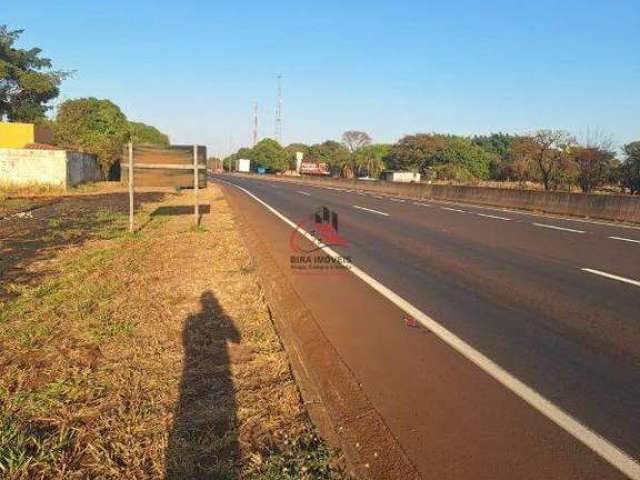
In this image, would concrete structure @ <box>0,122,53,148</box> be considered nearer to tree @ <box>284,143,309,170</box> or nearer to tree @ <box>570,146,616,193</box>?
tree @ <box>570,146,616,193</box>

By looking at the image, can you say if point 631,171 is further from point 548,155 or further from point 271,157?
point 271,157

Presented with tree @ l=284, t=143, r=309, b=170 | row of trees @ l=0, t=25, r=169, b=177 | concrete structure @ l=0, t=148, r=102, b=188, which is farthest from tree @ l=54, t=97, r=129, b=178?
tree @ l=284, t=143, r=309, b=170

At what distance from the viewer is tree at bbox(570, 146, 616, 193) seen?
46250mm

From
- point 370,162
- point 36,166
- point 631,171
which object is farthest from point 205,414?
point 370,162

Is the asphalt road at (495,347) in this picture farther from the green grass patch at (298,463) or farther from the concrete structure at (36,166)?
the concrete structure at (36,166)

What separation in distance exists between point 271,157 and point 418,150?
47146 millimetres

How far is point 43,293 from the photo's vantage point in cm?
712

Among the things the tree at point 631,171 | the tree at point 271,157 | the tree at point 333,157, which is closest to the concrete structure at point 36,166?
the tree at point 631,171

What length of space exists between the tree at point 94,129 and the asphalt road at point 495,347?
34.7 meters

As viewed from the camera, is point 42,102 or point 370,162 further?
point 370,162

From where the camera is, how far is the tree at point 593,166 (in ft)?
152

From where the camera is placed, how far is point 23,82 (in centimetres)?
5247

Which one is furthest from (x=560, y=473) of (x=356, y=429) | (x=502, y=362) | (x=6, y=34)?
(x=6, y=34)

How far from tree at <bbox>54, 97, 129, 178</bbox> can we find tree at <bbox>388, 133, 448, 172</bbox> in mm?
48581
